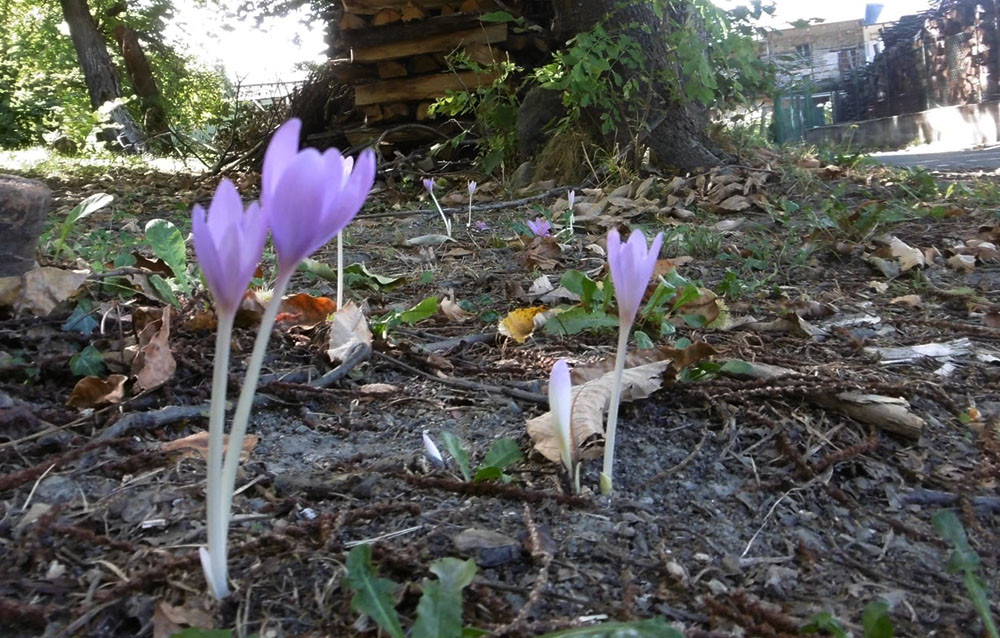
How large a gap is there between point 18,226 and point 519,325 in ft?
4.82

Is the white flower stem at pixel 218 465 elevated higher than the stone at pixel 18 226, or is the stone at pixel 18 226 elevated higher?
the stone at pixel 18 226

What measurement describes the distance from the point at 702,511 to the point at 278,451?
75 cm

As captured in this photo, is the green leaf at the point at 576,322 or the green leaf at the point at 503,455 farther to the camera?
the green leaf at the point at 576,322

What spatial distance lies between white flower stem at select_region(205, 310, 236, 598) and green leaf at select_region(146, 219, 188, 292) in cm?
139

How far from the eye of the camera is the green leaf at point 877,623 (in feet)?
2.91

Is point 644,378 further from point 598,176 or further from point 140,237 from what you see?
point 598,176

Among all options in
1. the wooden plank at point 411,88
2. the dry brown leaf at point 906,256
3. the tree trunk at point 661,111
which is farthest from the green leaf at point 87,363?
the wooden plank at point 411,88

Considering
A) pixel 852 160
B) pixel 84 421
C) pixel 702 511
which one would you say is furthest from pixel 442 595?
pixel 852 160

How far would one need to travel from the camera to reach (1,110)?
20812 mm

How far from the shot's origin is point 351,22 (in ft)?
24.8

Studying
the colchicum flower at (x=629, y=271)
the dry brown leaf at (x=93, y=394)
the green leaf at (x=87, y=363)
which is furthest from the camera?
the green leaf at (x=87, y=363)

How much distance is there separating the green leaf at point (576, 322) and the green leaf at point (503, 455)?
2.59ft

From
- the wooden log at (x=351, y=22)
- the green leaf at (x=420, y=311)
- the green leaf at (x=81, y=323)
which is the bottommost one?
the green leaf at (x=420, y=311)

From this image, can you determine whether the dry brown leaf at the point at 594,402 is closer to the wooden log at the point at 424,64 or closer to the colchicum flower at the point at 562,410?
the colchicum flower at the point at 562,410
